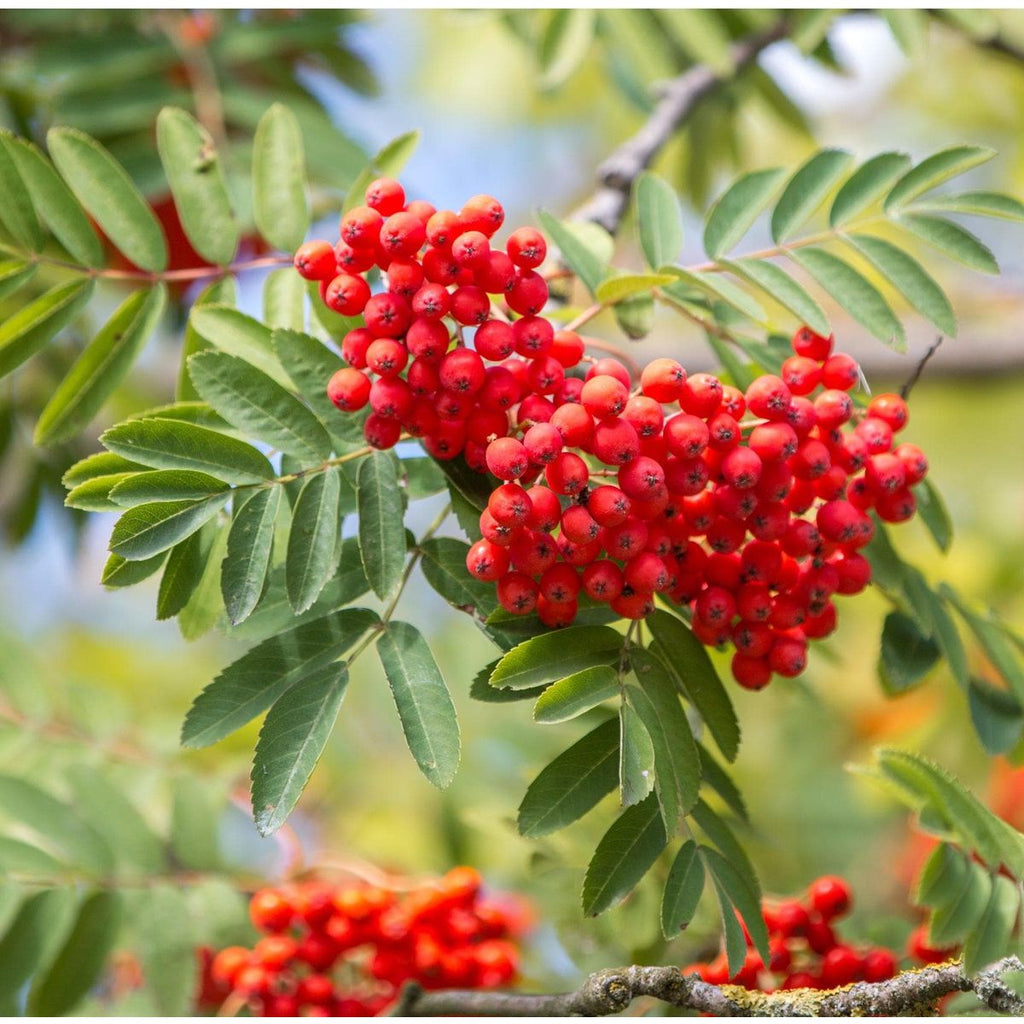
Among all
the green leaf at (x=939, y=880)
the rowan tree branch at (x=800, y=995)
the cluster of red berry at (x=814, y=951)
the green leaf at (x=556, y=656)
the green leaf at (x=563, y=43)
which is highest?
the green leaf at (x=563, y=43)

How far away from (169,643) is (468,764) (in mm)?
2025

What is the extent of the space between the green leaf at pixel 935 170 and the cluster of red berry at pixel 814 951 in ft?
3.55

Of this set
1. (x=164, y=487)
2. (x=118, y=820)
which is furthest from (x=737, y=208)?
(x=118, y=820)

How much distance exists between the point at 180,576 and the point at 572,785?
54 cm

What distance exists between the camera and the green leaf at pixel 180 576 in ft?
4.50

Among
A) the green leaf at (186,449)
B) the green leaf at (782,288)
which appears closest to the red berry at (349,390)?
the green leaf at (186,449)

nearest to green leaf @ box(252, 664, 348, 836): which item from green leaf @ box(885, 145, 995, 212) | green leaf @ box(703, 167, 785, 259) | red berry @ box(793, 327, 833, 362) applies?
red berry @ box(793, 327, 833, 362)

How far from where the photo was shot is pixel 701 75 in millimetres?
2607

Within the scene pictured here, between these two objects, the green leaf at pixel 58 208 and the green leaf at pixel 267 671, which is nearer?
the green leaf at pixel 267 671

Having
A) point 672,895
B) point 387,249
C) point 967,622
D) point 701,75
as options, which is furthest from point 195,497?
point 701,75

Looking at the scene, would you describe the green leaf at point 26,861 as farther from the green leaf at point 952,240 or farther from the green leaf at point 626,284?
the green leaf at point 952,240

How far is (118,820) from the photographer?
77.3 inches

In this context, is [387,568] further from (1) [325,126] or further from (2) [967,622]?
(1) [325,126]

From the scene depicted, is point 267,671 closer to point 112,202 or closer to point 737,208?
point 112,202
